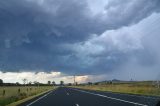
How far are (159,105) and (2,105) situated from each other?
58.8 ft

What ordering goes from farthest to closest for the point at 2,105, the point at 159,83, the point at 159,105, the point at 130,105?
the point at 159,83, the point at 2,105, the point at 130,105, the point at 159,105

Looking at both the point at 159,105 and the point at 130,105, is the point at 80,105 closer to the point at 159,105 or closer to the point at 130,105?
the point at 130,105

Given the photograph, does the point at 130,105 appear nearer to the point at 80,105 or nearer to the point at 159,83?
the point at 80,105

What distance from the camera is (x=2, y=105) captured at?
24.3 meters

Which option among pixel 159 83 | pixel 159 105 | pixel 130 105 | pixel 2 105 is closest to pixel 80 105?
pixel 130 105

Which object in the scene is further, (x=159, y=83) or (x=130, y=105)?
(x=159, y=83)

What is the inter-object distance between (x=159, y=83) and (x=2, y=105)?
105 feet

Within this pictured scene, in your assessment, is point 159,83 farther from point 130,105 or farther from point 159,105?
point 159,105

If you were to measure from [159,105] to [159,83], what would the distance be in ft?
141

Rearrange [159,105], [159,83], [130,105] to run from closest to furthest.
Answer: [159,105] → [130,105] → [159,83]

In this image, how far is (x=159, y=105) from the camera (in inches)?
337

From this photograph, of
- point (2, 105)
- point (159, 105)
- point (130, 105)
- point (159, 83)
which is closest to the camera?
point (159, 105)

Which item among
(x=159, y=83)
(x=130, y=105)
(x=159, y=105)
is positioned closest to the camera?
(x=159, y=105)

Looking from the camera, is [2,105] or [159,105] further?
[2,105]
